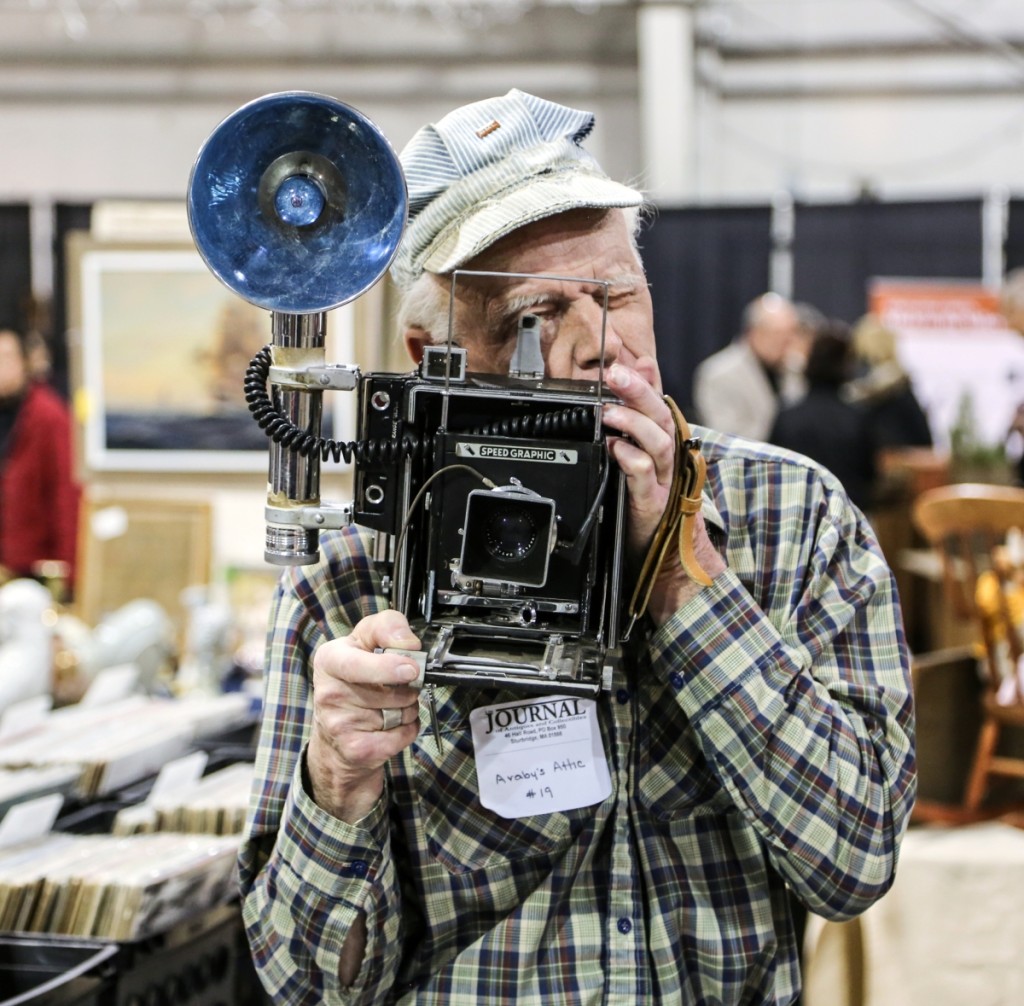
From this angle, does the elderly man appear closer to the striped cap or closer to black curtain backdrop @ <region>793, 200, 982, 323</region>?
the striped cap

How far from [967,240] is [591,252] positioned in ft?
22.9

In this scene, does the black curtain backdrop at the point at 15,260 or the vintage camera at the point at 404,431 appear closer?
the vintage camera at the point at 404,431

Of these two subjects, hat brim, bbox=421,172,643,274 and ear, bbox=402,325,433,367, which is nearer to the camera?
hat brim, bbox=421,172,643,274

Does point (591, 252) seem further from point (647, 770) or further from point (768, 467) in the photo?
point (647, 770)

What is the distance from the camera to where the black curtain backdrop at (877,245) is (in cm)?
757

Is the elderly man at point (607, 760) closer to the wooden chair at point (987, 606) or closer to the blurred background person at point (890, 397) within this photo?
the wooden chair at point (987, 606)

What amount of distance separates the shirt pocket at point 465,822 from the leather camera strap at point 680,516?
234 millimetres

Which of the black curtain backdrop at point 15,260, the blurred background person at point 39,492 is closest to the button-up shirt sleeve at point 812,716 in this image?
the blurred background person at point 39,492

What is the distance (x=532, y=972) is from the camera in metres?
1.17

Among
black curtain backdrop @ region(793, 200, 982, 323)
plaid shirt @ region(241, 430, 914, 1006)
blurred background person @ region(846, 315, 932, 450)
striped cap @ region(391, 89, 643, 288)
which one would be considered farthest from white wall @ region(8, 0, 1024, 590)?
plaid shirt @ region(241, 430, 914, 1006)

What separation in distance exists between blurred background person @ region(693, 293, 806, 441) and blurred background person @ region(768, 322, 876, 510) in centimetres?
96

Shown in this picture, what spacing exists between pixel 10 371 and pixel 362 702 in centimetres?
461

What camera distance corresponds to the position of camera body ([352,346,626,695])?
1023mm

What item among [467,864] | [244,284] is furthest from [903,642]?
[244,284]
